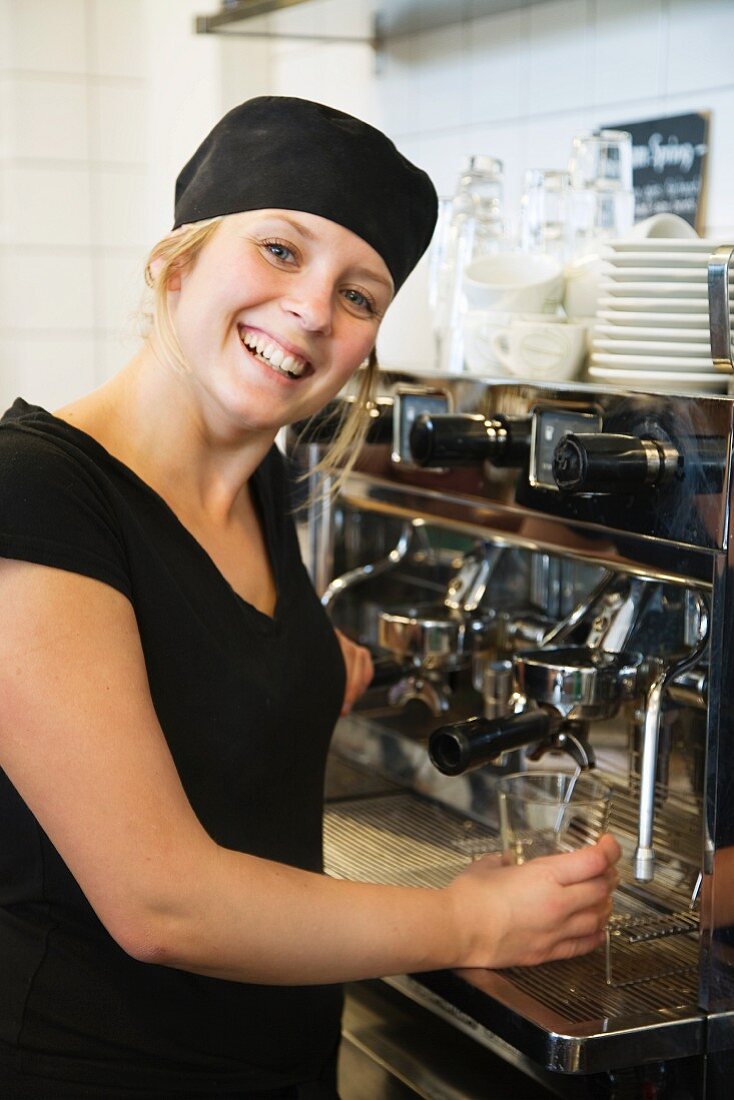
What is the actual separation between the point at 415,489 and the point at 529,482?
0.19m

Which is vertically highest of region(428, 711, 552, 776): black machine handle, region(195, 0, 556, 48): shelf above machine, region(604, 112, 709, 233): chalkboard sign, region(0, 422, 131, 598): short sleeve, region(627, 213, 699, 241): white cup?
region(195, 0, 556, 48): shelf above machine

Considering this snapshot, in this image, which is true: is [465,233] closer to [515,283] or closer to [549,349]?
[515,283]

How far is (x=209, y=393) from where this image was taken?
3.07 ft

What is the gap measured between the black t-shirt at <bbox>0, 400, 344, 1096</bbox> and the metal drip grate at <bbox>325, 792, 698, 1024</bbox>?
0.14 m

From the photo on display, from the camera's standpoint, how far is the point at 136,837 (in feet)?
2.55

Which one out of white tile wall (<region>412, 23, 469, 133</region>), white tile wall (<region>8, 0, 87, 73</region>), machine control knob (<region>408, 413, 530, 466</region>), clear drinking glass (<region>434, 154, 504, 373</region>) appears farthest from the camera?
white tile wall (<region>8, 0, 87, 73</region>)

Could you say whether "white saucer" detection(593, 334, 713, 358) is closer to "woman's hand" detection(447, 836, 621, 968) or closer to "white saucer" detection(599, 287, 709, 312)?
"white saucer" detection(599, 287, 709, 312)

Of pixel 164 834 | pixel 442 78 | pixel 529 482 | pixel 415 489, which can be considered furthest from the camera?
pixel 442 78

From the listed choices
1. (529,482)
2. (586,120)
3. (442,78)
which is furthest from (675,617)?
(442,78)

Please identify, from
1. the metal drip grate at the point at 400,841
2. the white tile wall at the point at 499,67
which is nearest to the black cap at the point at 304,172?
the metal drip grate at the point at 400,841

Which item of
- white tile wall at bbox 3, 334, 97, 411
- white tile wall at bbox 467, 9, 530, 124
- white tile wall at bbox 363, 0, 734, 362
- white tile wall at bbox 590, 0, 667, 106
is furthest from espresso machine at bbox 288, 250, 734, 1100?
white tile wall at bbox 3, 334, 97, 411

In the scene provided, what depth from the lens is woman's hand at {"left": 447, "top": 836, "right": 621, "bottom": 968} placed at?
2.96ft

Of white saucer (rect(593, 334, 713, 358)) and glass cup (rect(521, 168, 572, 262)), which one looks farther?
glass cup (rect(521, 168, 572, 262))

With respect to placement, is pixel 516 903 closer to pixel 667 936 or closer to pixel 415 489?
pixel 667 936
